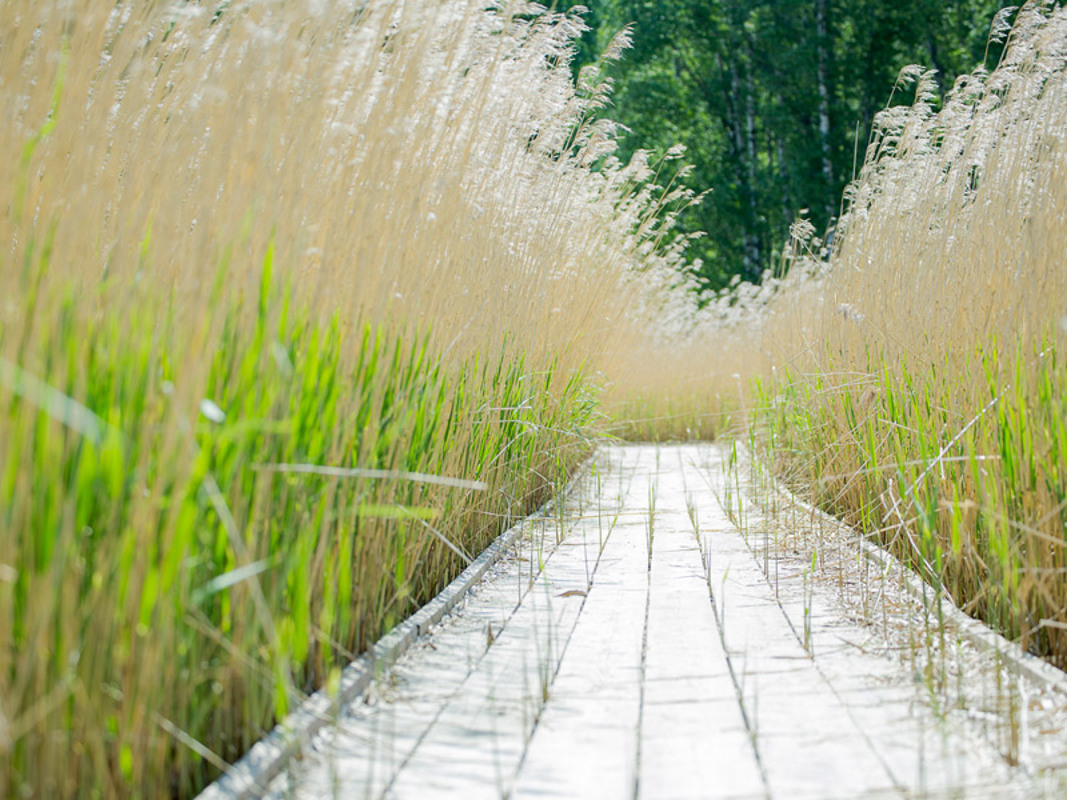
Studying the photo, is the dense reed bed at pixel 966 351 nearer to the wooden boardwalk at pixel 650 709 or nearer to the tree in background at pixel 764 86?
the wooden boardwalk at pixel 650 709

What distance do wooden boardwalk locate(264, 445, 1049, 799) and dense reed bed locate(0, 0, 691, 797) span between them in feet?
0.70

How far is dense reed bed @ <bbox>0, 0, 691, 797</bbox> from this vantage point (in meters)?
1.54

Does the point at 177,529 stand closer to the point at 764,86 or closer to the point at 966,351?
the point at 966,351

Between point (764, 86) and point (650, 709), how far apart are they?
20981 millimetres

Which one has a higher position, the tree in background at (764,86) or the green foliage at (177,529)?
the tree in background at (764,86)

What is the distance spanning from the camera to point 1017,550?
104 inches

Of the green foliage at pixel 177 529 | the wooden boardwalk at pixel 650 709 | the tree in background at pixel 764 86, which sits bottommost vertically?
the wooden boardwalk at pixel 650 709

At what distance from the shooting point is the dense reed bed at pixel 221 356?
1.54 metres

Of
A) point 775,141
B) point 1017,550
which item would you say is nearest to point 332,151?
point 1017,550

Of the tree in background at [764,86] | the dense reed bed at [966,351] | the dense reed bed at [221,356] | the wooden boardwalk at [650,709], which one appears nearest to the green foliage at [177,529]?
the dense reed bed at [221,356]

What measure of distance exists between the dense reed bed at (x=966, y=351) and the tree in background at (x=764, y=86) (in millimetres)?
15341

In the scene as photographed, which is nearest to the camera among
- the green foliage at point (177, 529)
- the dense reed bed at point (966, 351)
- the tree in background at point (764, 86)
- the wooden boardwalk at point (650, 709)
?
the green foliage at point (177, 529)

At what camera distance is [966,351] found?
3.29 metres

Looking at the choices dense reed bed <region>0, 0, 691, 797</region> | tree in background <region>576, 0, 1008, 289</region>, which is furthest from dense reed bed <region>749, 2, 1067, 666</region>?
tree in background <region>576, 0, 1008, 289</region>
